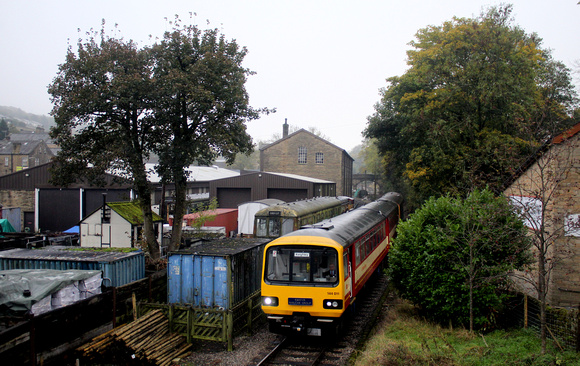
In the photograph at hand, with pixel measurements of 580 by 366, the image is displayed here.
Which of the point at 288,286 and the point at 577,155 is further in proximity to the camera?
the point at 577,155

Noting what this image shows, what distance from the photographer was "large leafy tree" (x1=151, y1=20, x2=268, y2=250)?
14594mm

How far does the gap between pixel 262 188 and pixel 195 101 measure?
21.5 meters

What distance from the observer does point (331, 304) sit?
9.51 m

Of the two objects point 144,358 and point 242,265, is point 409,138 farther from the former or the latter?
point 144,358

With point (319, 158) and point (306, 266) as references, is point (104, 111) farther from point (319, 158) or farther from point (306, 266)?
point (319, 158)

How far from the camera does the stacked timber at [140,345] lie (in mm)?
9141

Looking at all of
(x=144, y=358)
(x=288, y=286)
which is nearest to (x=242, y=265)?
(x=288, y=286)

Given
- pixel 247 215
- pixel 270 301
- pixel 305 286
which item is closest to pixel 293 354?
pixel 270 301

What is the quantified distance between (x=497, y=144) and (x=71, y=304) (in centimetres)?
1890

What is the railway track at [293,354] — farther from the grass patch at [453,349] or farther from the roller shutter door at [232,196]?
the roller shutter door at [232,196]

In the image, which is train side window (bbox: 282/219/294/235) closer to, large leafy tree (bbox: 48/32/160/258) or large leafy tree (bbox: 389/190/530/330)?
large leafy tree (bbox: 48/32/160/258)

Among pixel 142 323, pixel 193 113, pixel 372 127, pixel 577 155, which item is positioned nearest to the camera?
pixel 142 323

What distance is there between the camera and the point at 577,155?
37.3 feet

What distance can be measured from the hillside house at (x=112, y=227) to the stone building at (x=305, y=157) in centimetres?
2979
